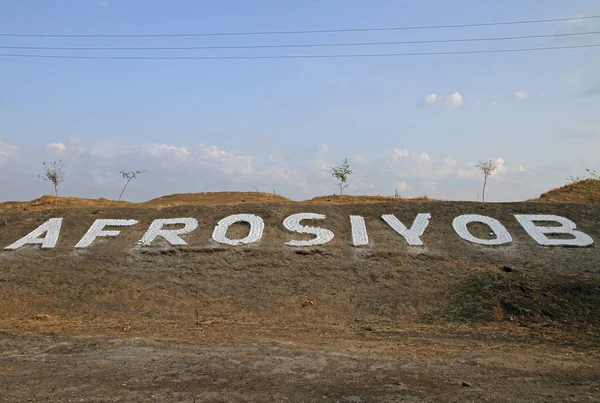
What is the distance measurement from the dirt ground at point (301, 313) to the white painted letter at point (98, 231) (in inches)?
17.0

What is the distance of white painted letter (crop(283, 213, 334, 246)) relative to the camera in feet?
71.1

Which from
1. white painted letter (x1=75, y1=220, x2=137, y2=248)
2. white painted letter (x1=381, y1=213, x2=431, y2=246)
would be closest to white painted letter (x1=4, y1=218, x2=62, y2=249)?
white painted letter (x1=75, y1=220, x2=137, y2=248)

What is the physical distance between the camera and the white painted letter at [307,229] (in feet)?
71.1

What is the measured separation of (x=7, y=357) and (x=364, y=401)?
7638 millimetres

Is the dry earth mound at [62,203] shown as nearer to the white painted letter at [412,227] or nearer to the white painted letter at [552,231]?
the white painted letter at [412,227]

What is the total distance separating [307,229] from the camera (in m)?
22.8

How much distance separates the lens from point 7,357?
36.3 ft

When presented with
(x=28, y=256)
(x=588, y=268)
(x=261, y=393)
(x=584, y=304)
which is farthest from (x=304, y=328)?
(x=28, y=256)

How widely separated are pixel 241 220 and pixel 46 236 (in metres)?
8.34

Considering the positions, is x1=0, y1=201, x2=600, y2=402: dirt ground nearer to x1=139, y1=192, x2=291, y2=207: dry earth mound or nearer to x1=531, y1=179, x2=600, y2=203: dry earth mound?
x1=531, y1=179, x2=600, y2=203: dry earth mound

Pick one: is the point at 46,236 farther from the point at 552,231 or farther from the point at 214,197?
the point at 552,231

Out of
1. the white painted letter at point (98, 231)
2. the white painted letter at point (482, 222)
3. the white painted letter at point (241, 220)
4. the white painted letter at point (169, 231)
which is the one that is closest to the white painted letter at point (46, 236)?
the white painted letter at point (98, 231)

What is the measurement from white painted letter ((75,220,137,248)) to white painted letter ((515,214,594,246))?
55.9 ft

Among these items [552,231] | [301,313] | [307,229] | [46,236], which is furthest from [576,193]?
[46,236]
